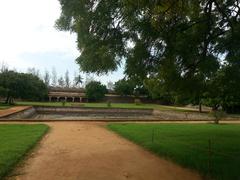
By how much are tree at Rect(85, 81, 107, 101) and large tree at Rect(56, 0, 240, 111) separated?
6566cm

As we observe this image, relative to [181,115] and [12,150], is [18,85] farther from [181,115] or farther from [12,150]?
[12,150]

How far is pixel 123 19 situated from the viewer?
930 cm

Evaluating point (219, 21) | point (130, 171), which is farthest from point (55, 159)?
point (219, 21)

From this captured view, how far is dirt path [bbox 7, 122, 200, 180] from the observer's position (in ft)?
28.2

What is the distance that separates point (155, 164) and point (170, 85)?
3.48m

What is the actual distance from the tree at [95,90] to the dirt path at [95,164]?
6395cm

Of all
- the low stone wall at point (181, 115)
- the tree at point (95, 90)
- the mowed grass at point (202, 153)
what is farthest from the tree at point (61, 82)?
the mowed grass at point (202, 153)

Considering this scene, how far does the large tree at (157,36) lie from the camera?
356 inches

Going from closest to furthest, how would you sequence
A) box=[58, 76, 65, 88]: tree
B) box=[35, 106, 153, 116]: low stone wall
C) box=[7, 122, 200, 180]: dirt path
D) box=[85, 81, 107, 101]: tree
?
box=[7, 122, 200, 180]: dirt path → box=[35, 106, 153, 116]: low stone wall → box=[85, 81, 107, 101]: tree → box=[58, 76, 65, 88]: tree

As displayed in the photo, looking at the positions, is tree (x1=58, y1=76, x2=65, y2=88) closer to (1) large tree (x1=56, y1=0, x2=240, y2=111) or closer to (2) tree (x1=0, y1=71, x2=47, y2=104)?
(2) tree (x1=0, y1=71, x2=47, y2=104)

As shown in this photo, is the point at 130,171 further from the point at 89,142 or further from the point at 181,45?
the point at 89,142

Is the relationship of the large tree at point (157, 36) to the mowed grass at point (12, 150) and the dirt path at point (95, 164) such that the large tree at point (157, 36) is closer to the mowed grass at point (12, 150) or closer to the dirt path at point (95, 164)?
the dirt path at point (95, 164)

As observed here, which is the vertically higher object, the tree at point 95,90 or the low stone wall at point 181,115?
the tree at point 95,90

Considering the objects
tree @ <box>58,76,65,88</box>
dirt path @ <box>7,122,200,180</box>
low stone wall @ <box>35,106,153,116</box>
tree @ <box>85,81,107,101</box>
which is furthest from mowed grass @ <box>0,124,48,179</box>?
tree @ <box>58,76,65,88</box>
